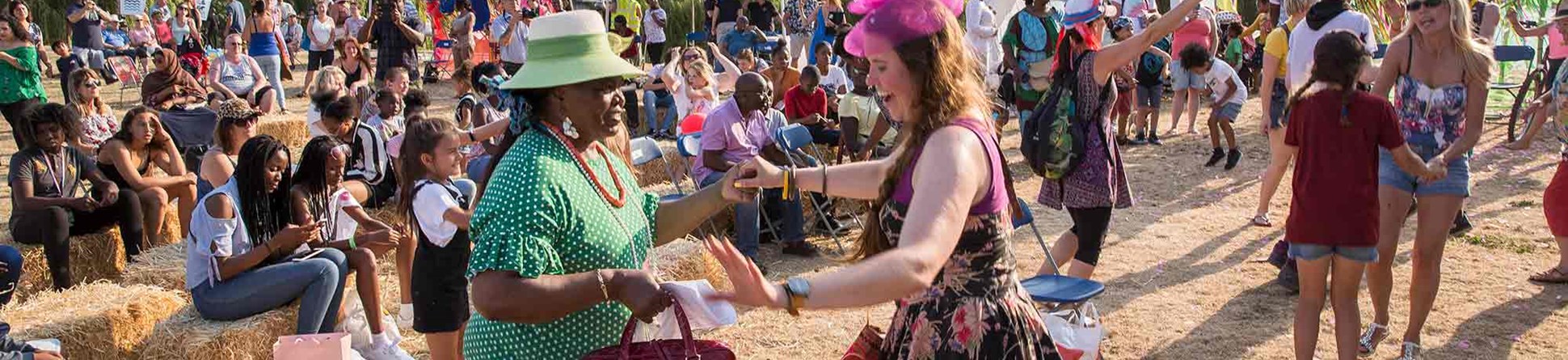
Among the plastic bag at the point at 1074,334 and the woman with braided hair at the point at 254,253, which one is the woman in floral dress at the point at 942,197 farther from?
the woman with braided hair at the point at 254,253

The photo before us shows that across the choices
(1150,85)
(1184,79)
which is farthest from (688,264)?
(1184,79)

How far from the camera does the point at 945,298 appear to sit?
2791 millimetres

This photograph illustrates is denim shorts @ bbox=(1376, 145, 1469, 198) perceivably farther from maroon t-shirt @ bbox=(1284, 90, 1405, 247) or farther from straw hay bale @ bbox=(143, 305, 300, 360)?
straw hay bale @ bbox=(143, 305, 300, 360)

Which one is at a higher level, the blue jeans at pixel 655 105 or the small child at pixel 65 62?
the small child at pixel 65 62

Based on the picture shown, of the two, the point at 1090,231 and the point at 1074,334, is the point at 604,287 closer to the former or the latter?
the point at 1074,334

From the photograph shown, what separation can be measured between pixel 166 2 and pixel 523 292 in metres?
20.4

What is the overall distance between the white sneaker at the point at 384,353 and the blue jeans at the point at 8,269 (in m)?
1.71

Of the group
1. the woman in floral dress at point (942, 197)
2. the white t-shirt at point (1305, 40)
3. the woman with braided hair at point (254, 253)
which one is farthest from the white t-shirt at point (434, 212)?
the white t-shirt at point (1305, 40)

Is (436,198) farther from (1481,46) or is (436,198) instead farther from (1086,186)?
(1481,46)

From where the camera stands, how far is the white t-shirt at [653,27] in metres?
18.0

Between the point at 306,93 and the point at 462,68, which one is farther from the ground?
the point at 462,68

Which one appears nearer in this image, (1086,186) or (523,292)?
(523,292)

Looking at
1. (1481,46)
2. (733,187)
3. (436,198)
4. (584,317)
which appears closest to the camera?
(584,317)

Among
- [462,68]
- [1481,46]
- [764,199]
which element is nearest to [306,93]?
[462,68]
